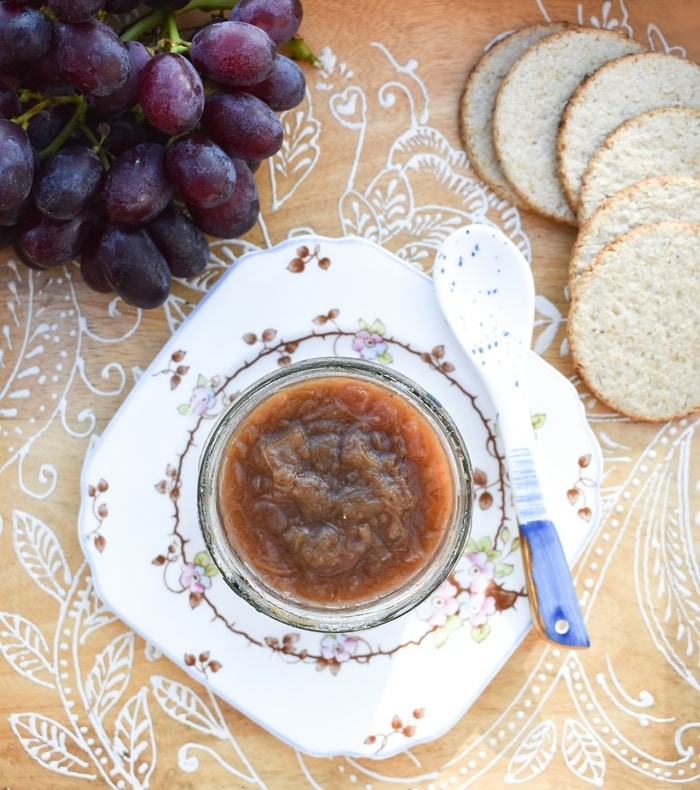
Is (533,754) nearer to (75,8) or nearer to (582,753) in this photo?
(582,753)

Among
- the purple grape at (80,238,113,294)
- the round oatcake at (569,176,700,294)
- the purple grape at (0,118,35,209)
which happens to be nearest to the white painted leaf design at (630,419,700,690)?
the round oatcake at (569,176,700,294)

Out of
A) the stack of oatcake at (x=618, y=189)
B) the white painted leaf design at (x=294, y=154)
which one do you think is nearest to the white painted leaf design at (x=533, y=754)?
the stack of oatcake at (x=618, y=189)

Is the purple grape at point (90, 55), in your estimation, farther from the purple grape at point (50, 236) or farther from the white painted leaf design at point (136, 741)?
the white painted leaf design at point (136, 741)

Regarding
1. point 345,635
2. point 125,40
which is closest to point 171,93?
point 125,40

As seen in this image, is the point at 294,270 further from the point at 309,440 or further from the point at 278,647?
the point at 278,647

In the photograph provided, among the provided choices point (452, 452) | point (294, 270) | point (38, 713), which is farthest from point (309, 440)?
point (38, 713)
